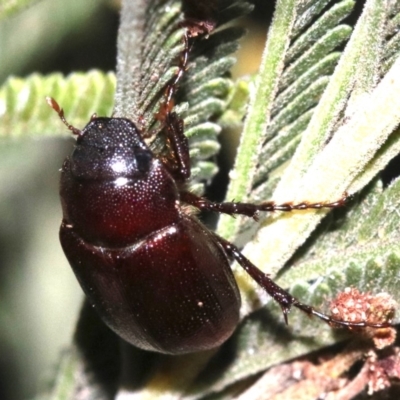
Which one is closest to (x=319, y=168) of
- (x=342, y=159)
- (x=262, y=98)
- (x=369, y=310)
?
(x=342, y=159)

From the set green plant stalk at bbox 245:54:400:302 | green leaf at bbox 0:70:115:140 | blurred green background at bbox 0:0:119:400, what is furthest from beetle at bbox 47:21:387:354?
blurred green background at bbox 0:0:119:400

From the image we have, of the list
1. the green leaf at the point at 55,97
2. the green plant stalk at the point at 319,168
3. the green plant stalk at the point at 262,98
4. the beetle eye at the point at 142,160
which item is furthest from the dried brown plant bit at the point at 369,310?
the green leaf at the point at 55,97

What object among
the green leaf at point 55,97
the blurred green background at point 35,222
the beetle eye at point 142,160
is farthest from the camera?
the blurred green background at point 35,222

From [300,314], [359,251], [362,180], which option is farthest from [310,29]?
[300,314]

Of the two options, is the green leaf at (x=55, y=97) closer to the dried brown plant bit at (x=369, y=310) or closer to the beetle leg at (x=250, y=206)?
the beetle leg at (x=250, y=206)

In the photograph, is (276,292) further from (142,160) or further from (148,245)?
(142,160)

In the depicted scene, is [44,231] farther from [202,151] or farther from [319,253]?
[319,253]
